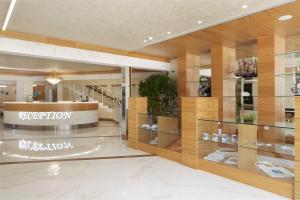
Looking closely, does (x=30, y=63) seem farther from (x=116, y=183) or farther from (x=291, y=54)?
(x=291, y=54)

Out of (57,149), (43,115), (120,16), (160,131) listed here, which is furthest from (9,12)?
(43,115)

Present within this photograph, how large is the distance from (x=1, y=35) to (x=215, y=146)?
5.29 meters

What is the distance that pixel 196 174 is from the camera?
404cm

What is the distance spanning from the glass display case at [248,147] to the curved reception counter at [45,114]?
7177 millimetres

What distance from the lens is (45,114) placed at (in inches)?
382

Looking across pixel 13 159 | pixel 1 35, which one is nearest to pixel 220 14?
pixel 1 35

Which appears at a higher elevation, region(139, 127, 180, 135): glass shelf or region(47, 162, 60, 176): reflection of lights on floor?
region(139, 127, 180, 135): glass shelf

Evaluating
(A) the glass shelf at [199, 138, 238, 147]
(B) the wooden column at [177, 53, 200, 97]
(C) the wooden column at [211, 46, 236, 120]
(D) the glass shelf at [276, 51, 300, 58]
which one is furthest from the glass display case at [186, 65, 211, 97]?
(A) the glass shelf at [199, 138, 238, 147]

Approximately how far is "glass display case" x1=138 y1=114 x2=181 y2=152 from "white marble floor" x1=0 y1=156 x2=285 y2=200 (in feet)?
2.49

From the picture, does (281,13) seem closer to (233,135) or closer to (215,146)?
(233,135)

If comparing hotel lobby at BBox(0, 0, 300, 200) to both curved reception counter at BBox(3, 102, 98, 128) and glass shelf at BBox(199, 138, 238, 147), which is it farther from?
curved reception counter at BBox(3, 102, 98, 128)

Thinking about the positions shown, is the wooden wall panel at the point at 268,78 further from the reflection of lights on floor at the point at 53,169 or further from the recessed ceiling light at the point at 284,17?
the reflection of lights on floor at the point at 53,169

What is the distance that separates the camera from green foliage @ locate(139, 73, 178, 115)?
7.66 metres

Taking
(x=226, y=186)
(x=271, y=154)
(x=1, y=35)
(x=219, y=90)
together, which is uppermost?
(x=1, y=35)
